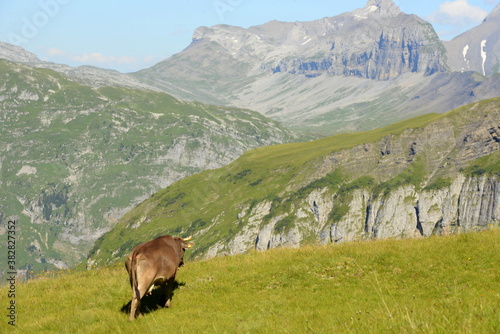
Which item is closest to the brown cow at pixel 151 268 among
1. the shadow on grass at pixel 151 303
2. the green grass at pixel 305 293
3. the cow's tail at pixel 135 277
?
the cow's tail at pixel 135 277

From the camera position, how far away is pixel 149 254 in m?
17.4

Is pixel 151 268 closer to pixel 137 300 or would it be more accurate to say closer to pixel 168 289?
pixel 137 300

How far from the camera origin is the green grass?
13.5 meters

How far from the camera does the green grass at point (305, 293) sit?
44.2 feet

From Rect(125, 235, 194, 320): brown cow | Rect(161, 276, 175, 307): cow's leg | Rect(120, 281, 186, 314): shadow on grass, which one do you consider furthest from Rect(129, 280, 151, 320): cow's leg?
Result: Rect(161, 276, 175, 307): cow's leg

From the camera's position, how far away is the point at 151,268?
17.0 meters

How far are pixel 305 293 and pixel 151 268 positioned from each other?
597cm

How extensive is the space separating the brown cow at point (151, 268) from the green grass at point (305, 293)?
79 centimetres

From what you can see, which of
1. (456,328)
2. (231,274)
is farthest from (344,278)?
(456,328)

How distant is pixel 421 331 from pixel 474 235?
15192mm

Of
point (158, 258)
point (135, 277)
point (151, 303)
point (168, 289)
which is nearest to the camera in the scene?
point (135, 277)

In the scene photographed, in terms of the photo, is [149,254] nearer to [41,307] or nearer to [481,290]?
[41,307]

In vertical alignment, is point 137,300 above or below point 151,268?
below

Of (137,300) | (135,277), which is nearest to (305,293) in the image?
(137,300)
